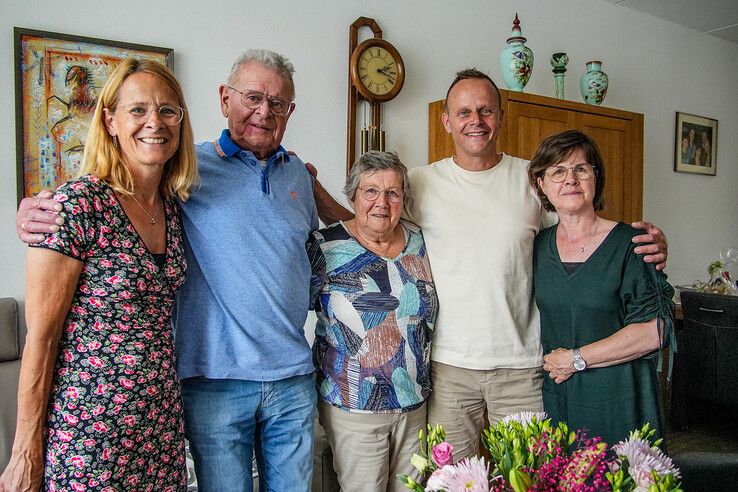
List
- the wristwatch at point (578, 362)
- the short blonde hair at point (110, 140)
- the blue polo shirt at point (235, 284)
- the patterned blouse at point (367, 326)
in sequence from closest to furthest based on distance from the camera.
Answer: the short blonde hair at point (110, 140)
the blue polo shirt at point (235, 284)
the wristwatch at point (578, 362)
the patterned blouse at point (367, 326)

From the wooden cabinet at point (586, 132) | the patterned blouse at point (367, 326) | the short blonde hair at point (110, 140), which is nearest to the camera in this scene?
the short blonde hair at point (110, 140)

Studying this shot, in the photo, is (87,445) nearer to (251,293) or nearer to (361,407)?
(251,293)

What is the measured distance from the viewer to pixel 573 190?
5.40 ft

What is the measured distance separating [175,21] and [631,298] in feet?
6.90

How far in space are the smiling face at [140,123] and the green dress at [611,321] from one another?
3.66 ft

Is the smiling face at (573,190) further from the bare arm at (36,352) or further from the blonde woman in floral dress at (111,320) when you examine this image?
the bare arm at (36,352)

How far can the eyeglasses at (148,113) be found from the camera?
1265mm

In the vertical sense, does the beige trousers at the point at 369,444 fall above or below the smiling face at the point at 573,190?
below

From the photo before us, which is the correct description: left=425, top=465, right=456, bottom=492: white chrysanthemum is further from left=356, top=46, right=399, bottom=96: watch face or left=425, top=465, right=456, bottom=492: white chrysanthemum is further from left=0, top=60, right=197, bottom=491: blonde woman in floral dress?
left=356, top=46, right=399, bottom=96: watch face

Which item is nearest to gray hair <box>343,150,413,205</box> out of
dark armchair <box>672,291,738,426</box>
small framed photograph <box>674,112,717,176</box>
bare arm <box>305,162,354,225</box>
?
bare arm <box>305,162,354,225</box>

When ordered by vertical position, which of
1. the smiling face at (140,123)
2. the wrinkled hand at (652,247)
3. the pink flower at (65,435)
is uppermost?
the smiling face at (140,123)

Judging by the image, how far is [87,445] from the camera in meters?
1.14

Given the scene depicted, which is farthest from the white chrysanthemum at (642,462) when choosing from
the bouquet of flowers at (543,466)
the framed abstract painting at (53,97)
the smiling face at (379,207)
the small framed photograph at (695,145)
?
the small framed photograph at (695,145)

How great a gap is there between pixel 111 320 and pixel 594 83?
10.4ft
